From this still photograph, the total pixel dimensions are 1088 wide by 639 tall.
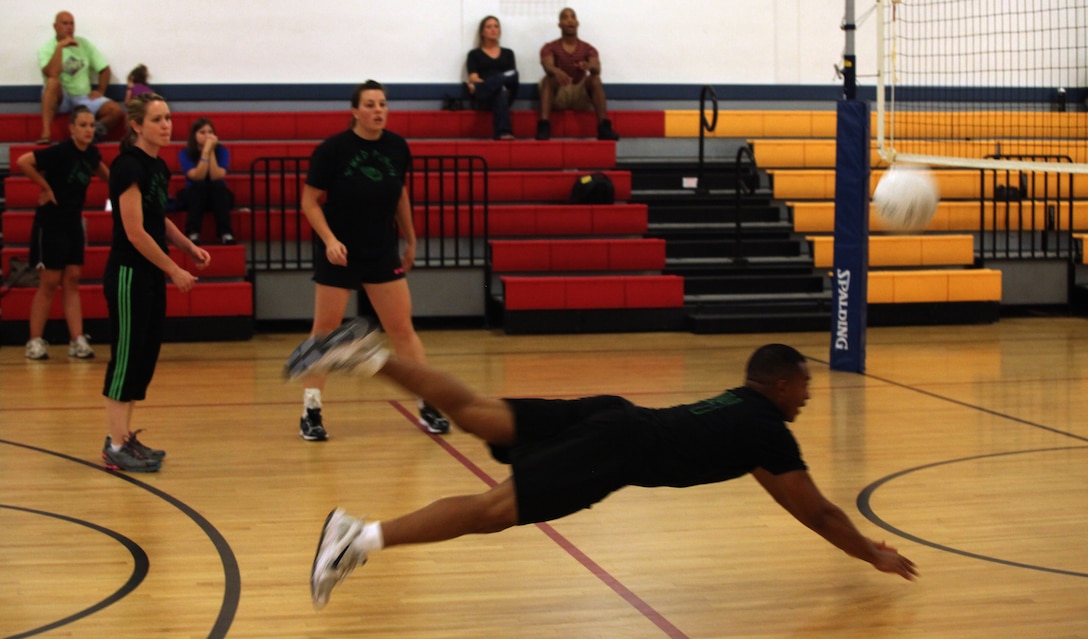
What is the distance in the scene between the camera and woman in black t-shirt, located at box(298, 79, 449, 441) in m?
5.87

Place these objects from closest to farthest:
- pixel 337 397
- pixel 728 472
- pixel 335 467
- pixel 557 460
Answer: pixel 557 460 → pixel 728 472 → pixel 335 467 → pixel 337 397

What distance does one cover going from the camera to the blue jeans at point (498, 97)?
42.1 feet

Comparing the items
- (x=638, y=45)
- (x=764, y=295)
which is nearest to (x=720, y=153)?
(x=638, y=45)

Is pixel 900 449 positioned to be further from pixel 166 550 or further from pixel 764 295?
pixel 764 295

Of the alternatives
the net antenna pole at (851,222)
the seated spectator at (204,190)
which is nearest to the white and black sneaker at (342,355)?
the net antenna pole at (851,222)

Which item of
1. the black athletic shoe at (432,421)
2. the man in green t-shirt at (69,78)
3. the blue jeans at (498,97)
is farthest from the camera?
the blue jeans at (498,97)

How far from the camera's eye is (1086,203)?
503 inches

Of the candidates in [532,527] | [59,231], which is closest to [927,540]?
[532,527]

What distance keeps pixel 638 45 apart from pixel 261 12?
14.7 feet

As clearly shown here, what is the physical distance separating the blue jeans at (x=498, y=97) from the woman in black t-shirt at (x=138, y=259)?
7.65 metres

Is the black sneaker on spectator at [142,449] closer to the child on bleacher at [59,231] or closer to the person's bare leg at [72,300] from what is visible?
the child on bleacher at [59,231]

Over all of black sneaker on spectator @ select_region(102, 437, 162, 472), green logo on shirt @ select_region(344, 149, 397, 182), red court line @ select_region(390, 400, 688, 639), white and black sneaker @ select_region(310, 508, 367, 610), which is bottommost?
red court line @ select_region(390, 400, 688, 639)

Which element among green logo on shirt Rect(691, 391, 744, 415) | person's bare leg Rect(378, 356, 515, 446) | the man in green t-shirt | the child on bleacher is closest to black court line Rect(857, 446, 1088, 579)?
green logo on shirt Rect(691, 391, 744, 415)

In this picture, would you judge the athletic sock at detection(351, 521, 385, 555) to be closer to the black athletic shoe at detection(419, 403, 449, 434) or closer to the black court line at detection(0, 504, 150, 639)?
the black court line at detection(0, 504, 150, 639)
